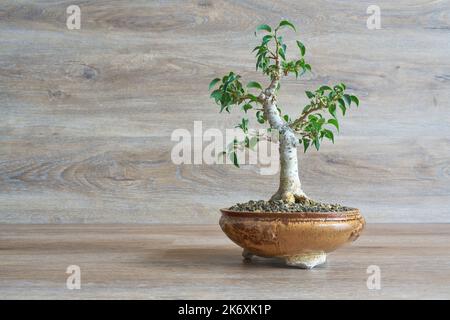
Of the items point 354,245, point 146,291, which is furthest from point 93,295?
point 354,245

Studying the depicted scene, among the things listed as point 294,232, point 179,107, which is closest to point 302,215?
point 294,232

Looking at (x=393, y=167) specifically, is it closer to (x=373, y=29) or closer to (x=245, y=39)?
(x=373, y=29)

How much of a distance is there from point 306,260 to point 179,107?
1034 millimetres

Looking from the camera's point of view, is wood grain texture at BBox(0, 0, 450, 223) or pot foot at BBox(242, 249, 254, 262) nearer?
pot foot at BBox(242, 249, 254, 262)

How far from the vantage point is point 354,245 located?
57.7 inches

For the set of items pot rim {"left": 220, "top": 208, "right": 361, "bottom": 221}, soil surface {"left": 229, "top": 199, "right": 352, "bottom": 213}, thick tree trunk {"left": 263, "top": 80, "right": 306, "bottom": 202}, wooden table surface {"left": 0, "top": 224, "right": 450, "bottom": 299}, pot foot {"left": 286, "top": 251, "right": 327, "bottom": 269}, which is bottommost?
wooden table surface {"left": 0, "top": 224, "right": 450, "bottom": 299}

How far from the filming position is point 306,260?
3.64 ft

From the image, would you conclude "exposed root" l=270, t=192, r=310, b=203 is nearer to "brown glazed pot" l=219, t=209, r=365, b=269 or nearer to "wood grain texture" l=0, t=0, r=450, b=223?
"brown glazed pot" l=219, t=209, r=365, b=269

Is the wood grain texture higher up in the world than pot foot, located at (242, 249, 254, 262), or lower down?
higher up

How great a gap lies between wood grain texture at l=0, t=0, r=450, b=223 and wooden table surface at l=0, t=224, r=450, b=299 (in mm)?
342

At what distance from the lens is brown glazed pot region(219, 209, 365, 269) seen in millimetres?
1056

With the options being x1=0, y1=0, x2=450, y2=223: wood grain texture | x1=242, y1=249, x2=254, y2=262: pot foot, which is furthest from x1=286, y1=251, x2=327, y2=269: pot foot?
x1=0, y1=0, x2=450, y2=223: wood grain texture

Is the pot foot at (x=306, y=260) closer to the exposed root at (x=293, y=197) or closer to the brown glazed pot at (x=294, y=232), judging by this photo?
the brown glazed pot at (x=294, y=232)

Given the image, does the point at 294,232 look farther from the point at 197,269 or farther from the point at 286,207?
the point at 197,269
